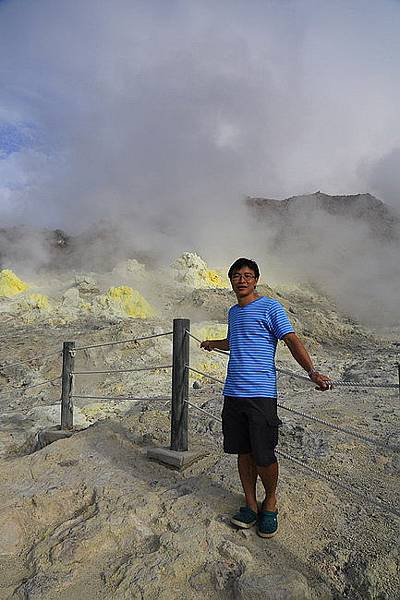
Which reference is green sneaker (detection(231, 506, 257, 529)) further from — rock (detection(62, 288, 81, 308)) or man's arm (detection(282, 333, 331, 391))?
rock (detection(62, 288, 81, 308))

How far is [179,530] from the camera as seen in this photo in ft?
8.40

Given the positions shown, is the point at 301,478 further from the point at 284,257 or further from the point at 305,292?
the point at 284,257

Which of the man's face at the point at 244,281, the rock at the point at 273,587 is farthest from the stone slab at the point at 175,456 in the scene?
the man's face at the point at 244,281

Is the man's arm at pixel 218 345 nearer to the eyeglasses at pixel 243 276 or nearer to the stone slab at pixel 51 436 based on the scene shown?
the eyeglasses at pixel 243 276

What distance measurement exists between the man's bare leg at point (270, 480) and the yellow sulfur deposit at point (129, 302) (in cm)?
1397

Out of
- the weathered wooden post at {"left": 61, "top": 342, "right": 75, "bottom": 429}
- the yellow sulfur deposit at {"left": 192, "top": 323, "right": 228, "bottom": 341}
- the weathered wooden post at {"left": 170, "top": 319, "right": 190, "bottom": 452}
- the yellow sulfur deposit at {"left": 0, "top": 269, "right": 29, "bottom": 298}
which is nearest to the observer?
the weathered wooden post at {"left": 170, "top": 319, "right": 190, "bottom": 452}

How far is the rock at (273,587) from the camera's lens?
6.61 feet

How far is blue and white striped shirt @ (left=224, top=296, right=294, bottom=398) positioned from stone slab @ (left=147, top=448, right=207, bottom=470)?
4.01ft

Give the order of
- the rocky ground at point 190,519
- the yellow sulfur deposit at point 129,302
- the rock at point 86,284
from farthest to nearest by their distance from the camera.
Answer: the rock at point 86,284, the yellow sulfur deposit at point 129,302, the rocky ground at point 190,519

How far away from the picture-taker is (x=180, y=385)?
145 inches

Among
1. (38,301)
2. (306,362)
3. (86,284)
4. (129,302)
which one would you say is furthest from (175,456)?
(86,284)

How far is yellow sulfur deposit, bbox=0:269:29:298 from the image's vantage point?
58.2 feet

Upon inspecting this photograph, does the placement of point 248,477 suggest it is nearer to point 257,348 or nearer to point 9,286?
point 257,348

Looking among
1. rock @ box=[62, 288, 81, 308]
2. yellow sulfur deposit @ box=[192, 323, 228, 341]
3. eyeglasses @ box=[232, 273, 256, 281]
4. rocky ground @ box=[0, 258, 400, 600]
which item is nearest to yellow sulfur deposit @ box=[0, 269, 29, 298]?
rock @ box=[62, 288, 81, 308]
